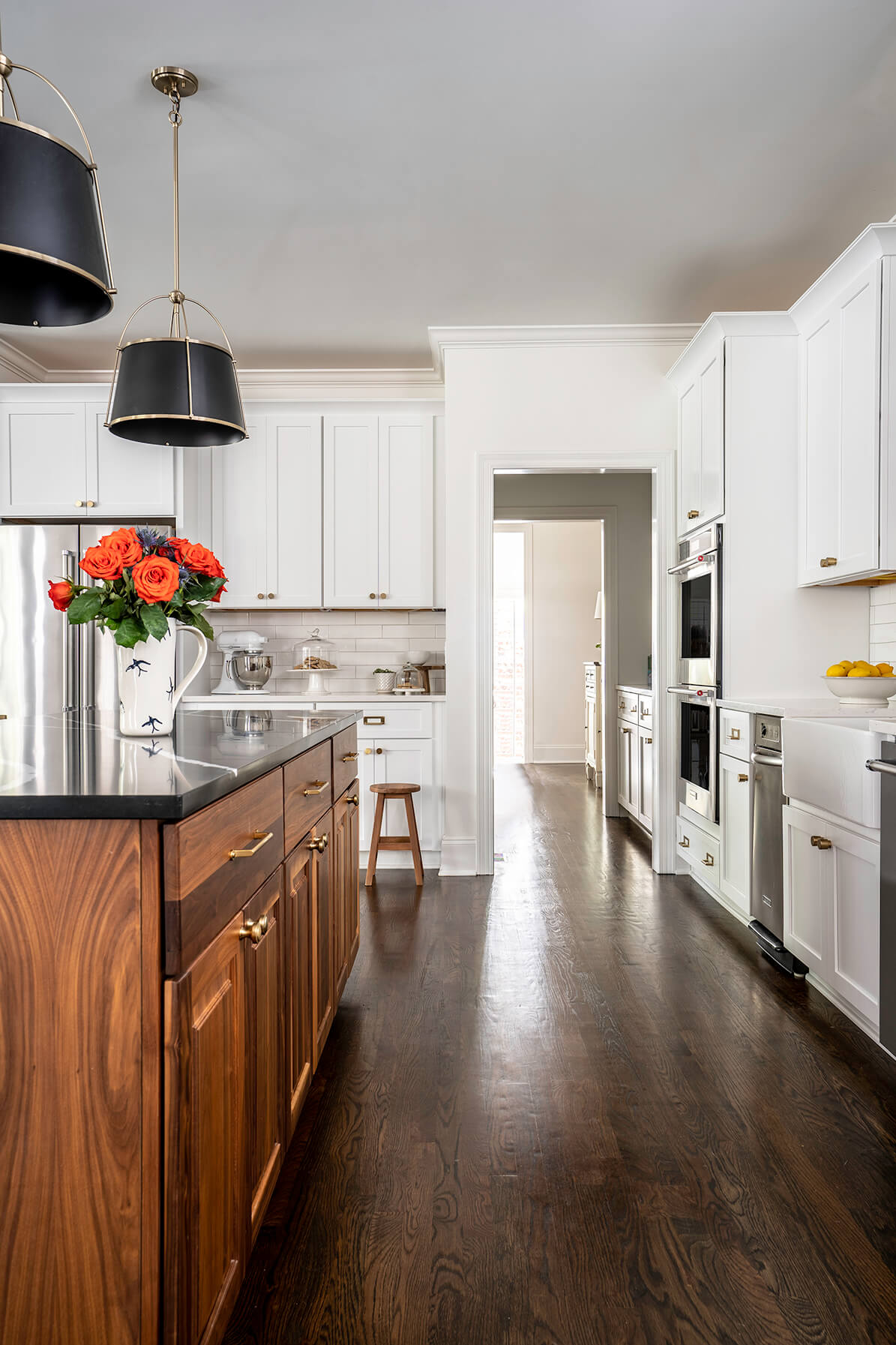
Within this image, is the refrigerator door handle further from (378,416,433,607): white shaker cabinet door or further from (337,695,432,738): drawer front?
(378,416,433,607): white shaker cabinet door

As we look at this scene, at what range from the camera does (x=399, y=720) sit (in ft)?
14.6

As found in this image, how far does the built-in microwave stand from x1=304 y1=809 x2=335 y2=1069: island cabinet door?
6.94ft

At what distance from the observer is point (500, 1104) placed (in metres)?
2.08

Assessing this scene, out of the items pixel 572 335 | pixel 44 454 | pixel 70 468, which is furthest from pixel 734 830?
pixel 44 454

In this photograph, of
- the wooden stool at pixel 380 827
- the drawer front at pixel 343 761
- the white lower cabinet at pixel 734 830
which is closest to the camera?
the drawer front at pixel 343 761

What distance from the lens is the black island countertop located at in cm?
100

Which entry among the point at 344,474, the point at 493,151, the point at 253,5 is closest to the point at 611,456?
the point at 344,474

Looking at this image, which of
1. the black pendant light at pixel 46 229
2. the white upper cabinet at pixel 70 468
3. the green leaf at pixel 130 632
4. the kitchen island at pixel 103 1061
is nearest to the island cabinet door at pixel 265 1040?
the kitchen island at pixel 103 1061

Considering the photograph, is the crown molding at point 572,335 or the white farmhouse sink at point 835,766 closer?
the white farmhouse sink at point 835,766

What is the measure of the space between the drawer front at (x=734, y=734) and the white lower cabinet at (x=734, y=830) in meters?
0.03

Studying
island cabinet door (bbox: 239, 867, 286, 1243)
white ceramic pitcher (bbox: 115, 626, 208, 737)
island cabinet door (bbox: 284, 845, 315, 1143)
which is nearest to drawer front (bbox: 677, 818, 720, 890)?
island cabinet door (bbox: 284, 845, 315, 1143)

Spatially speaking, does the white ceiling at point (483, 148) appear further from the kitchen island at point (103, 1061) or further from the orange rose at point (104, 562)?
the kitchen island at point (103, 1061)

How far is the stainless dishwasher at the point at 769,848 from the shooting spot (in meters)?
2.97

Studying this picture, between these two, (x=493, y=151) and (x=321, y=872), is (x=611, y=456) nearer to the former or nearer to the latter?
(x=493, y=151)
